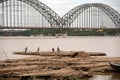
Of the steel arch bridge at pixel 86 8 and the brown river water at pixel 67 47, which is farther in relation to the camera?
the steel arch bridge at pixel 86 8

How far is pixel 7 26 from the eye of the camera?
10700cm

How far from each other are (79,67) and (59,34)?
111 m

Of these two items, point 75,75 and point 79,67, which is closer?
point 75,75

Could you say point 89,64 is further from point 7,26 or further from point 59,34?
point 59,34

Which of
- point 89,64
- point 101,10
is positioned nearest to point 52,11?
point 101,10

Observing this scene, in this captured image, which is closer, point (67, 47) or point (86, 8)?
point (67, 47)

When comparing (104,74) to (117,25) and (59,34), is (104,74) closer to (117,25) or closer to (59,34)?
(59,34)

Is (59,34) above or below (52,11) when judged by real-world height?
below

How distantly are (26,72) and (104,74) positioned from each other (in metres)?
5.99

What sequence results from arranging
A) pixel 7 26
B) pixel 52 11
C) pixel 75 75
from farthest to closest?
pixel 52 11, pixel 7 26, pixel 75 75

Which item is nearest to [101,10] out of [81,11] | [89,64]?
[81,11]

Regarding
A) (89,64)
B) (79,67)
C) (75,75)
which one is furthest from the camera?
(89,64)

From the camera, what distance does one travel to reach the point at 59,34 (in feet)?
443

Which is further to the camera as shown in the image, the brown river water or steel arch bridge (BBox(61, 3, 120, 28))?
steel arch bridge (BBox(61, 3, 120, 28))
